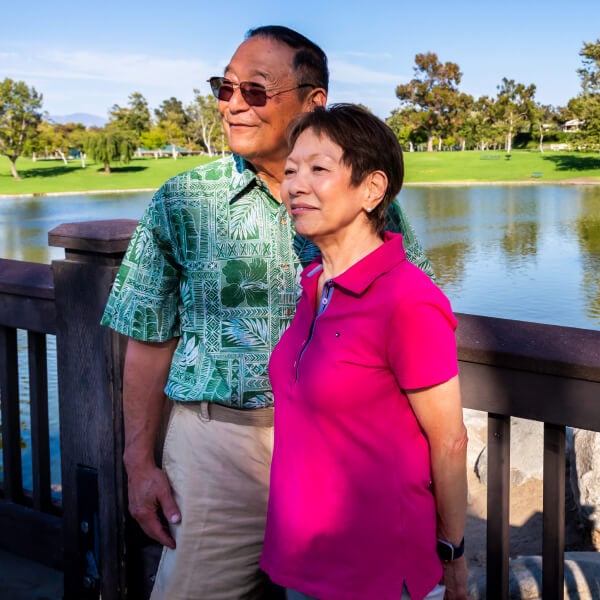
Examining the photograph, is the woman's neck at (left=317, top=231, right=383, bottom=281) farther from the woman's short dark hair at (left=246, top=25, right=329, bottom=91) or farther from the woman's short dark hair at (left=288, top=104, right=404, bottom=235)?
the woman's short dark hair at (left=246, top=25, right=329, bottom=91)

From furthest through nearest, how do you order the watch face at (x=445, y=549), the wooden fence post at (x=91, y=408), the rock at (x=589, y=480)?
1. the rock at (x=589, y=480)
2. the wooden fence post at (x=91, y=408)
3. the watch face at (x=445, y=549)

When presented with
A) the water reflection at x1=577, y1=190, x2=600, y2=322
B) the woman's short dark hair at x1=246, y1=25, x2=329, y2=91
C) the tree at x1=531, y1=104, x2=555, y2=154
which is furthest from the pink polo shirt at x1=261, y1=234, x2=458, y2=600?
the tree at x1=531, y1=104, x2=555, y2=154

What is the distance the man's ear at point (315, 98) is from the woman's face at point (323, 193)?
0.32m

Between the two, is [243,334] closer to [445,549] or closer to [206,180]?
[206,180]

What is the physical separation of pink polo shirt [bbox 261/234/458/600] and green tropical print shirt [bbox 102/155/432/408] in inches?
12.5

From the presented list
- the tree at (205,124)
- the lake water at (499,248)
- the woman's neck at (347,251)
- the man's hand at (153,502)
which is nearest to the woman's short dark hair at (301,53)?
the woman's neck at (347,251)

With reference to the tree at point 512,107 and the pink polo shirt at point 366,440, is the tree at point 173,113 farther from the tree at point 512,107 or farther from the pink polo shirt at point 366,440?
the pink polo shirt at point 366,440

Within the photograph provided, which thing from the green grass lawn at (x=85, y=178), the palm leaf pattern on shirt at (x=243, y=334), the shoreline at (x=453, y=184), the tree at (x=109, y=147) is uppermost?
the tree at (x=109, y=147)

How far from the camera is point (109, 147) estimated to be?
2384 inches

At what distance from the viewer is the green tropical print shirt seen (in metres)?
1.75

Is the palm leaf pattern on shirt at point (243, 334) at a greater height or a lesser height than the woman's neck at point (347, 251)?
lesser

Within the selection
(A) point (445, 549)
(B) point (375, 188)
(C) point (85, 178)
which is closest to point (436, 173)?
(C) point (85, 178)

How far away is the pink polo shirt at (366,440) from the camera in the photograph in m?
1.34

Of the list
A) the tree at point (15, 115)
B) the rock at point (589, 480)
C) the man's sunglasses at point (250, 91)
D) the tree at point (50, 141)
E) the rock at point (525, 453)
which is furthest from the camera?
the tree at point (50, 141)
